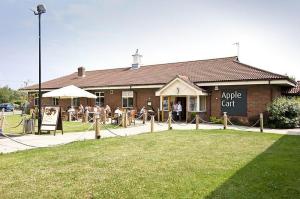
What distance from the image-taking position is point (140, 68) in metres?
34.2

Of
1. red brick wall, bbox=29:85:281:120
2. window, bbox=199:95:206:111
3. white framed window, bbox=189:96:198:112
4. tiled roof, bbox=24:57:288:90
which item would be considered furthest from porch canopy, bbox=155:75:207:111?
tiled roof, bbox=24:57:288:90

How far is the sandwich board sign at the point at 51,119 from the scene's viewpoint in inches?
592

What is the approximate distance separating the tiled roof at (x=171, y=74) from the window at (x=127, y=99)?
98 centimetres

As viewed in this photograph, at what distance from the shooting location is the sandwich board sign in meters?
15.0

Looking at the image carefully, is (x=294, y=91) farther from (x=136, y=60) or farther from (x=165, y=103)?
(x=136, y=60)

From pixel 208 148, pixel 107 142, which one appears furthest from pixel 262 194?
pixel 107 142

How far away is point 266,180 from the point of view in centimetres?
671

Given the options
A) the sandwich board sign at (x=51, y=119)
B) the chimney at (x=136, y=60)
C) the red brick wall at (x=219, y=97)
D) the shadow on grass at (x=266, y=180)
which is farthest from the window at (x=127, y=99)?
the shadow on grass at (x=266, y=180)

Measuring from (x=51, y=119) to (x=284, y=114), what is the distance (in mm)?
13311

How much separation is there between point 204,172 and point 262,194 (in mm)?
1711

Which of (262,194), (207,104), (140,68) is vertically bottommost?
(262,194)

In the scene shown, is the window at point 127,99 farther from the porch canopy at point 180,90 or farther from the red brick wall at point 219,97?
the porch canopy at point 180,90

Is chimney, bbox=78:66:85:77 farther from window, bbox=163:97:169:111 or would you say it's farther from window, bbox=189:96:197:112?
window, bbox=189:96:197:112

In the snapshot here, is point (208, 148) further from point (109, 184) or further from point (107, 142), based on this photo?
point (109, 184)
